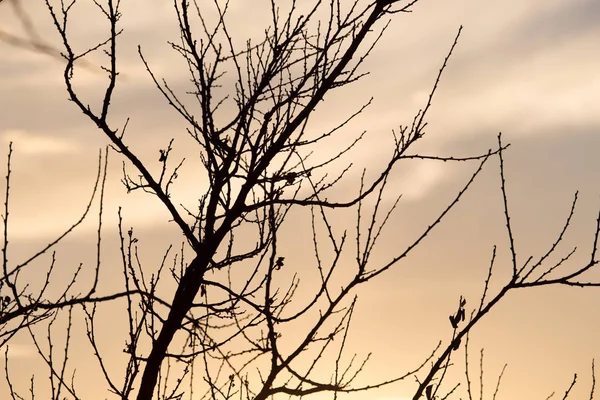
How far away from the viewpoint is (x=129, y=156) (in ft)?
18.5

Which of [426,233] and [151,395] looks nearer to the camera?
[426,233]

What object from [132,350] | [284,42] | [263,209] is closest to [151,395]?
[132,350]

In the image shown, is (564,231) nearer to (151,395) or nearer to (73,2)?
(151,395)

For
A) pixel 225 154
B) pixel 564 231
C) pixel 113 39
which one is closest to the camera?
pixel 564 231

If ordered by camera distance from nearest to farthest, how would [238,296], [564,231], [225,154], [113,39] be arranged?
[564,231]
[113,39]
[225,154]
[238,296]

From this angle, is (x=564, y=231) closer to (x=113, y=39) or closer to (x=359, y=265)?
(x=359, y=265)

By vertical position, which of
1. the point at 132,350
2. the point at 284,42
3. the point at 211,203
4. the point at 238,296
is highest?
the point at 284,42

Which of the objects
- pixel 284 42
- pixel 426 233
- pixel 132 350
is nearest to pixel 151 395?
pixel 132 350

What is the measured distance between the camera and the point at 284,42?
5574 mm

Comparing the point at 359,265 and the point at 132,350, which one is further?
the point at 132,350

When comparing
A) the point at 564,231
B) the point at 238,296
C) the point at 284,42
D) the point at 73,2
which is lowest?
the point at 564,231

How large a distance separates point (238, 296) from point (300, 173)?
1.05m

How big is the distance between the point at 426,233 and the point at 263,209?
5.74 feet

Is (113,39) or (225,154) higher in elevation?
(113,39)
